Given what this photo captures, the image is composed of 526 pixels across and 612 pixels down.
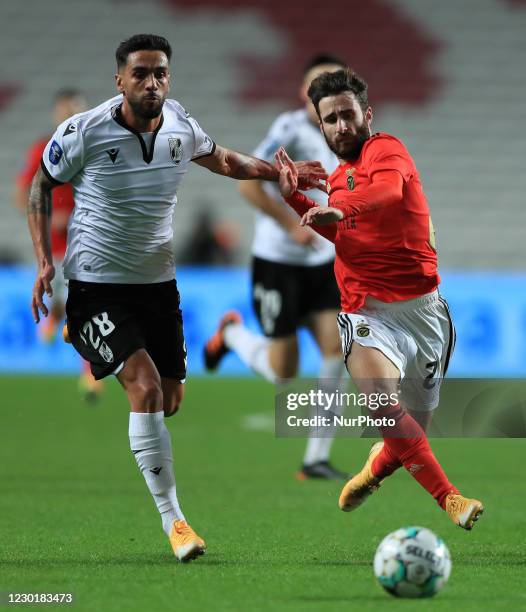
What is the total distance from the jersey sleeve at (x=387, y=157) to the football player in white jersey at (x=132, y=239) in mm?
781

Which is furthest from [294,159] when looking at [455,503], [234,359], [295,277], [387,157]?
[234,359]

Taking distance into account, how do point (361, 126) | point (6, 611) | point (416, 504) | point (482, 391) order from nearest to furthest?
point (6, 611)
point (361, 126)
point (416, 504)
point (482, 391)

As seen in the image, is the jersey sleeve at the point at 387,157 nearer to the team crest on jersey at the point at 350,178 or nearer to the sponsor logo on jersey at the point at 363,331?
the team crest on jersey at the point at 350,178

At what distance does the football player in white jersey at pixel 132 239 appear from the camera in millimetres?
5066

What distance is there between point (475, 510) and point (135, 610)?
1.43 m

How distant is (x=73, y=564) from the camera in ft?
15.7

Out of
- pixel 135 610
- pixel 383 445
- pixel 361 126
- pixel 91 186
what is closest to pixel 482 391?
pixel 383 445

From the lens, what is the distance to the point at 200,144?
17.8 feet

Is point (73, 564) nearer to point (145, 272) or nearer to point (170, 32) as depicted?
point (145, 272)

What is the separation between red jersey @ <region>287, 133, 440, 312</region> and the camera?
524cm

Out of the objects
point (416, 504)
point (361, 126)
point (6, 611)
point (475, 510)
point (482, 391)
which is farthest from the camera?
point (482, 391)

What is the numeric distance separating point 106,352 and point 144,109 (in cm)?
99

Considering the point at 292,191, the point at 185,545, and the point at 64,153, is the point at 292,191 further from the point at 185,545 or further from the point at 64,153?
the point at 185,545

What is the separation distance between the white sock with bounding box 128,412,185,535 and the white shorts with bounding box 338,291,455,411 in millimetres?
845
